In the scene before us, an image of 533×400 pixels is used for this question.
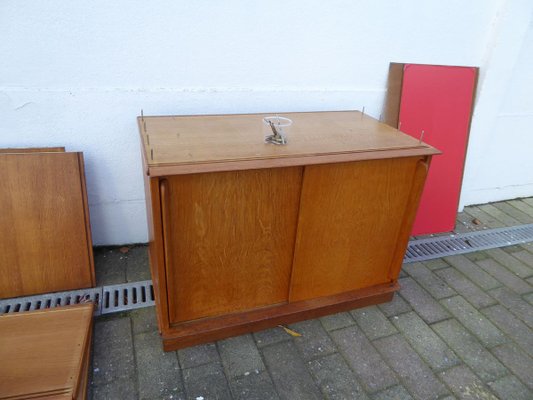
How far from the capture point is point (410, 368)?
193 cm

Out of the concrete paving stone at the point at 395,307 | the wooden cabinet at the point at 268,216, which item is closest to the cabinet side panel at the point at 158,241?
the wooden cabinet at the point at 268,216

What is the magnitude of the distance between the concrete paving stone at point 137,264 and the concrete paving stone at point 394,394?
4.85ft

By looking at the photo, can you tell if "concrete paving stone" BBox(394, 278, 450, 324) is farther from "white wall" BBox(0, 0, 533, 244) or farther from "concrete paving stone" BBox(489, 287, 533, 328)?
"white wall" BBox(0, 0, 533, 244)

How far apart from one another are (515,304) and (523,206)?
1.64m

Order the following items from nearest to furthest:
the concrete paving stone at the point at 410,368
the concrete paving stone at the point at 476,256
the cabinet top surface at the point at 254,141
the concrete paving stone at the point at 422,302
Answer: the cabinet top surface at the point at 254,141 < the concrete paving stone at the point at 410,368 < the concrete paving stone at the point at 422,302 < the concrete paving stone at the point at 476,256

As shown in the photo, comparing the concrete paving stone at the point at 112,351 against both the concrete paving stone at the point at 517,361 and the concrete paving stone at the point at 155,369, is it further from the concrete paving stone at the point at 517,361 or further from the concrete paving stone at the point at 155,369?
the concrete paving stone at the point at 517,361

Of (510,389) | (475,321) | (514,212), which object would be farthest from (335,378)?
(514,212)

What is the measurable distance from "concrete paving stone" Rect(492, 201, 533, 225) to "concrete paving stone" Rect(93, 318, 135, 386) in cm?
337

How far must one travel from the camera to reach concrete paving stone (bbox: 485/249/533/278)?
2.74m

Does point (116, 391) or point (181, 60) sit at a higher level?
point (181, 60)

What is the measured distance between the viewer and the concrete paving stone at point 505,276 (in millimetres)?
2578

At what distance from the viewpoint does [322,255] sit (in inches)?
79.5

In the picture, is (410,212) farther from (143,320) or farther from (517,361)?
(143,320)

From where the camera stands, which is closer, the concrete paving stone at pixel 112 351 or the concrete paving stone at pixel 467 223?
the concrete paving stone at pixel 112 351
